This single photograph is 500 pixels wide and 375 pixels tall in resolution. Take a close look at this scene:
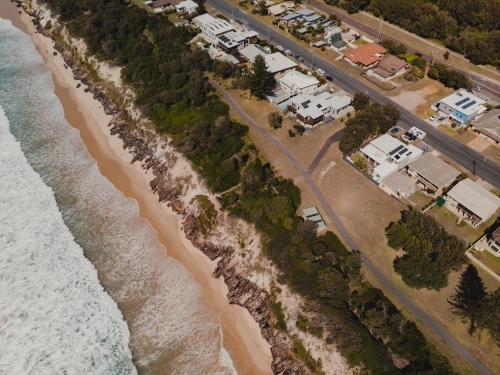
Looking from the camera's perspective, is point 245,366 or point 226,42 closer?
point 245,366

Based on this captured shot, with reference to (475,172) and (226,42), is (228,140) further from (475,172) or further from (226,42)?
(475,172)

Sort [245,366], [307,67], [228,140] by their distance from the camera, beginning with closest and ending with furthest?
1. [245,366]
2. [228,140]
3. [307,67]

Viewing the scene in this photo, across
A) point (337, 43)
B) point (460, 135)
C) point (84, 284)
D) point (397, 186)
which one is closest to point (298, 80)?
point (337, 43)

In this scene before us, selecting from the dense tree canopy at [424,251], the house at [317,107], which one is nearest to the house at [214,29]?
the house at [317,107]

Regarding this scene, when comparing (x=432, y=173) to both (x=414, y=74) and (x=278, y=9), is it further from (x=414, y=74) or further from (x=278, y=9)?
(x=278, y=9)

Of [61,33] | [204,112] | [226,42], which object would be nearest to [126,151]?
[204,112]

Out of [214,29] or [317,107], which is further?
[214,29]

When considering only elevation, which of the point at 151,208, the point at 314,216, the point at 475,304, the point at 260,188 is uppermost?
the point at 475,304

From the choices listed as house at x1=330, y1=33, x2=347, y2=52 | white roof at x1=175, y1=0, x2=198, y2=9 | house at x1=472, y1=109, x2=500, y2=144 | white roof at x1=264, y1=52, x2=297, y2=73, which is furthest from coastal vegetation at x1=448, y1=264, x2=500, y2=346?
white roof at x1=175, y1=0, x2=198, y2=9
